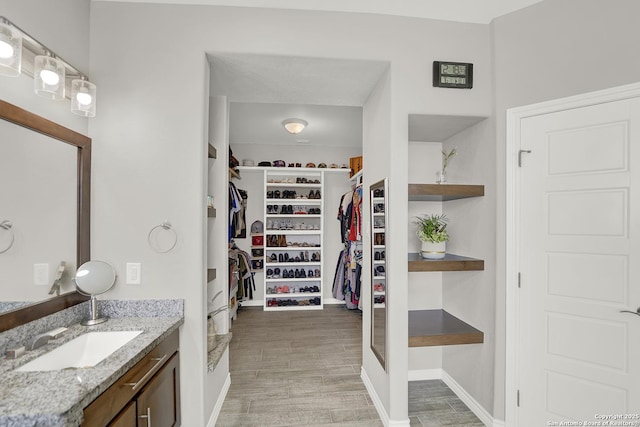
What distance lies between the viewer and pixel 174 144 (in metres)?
1.79

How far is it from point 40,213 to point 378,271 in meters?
2.18

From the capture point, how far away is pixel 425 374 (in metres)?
2.62

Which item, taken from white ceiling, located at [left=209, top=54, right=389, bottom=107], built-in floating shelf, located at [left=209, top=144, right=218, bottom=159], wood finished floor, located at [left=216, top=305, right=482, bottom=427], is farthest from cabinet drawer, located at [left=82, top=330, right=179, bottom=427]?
white ceiling, located at [left=209, top=54, right=389, bottom=107]

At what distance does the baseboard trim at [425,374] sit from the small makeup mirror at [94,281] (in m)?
2.52

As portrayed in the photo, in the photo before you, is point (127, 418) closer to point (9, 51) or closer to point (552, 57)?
point (9, 51)

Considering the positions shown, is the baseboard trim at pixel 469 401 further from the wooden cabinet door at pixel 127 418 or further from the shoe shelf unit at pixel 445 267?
the wooden cabinet door at pixel 127 418

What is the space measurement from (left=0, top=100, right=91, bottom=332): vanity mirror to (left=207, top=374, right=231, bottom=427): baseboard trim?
47.0 inches

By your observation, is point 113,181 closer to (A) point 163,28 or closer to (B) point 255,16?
(A) point 163,28

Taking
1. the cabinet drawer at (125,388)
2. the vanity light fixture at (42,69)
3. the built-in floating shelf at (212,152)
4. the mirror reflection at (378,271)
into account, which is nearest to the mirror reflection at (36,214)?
the vanity light fixture at (42,69)

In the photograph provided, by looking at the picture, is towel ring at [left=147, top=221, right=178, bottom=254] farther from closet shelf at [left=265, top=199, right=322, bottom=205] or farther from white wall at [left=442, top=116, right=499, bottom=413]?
closet shelf at [left=265, top=199, right=322, bottom=205]

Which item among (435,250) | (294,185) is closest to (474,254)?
(435,250)

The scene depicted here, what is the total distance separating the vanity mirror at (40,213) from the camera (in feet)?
4.22

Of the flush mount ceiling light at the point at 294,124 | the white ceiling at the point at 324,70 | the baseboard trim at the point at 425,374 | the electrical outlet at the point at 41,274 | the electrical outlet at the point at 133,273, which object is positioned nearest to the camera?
the electrical outlet at the point at 41,274

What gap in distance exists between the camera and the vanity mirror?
4.22 feet
